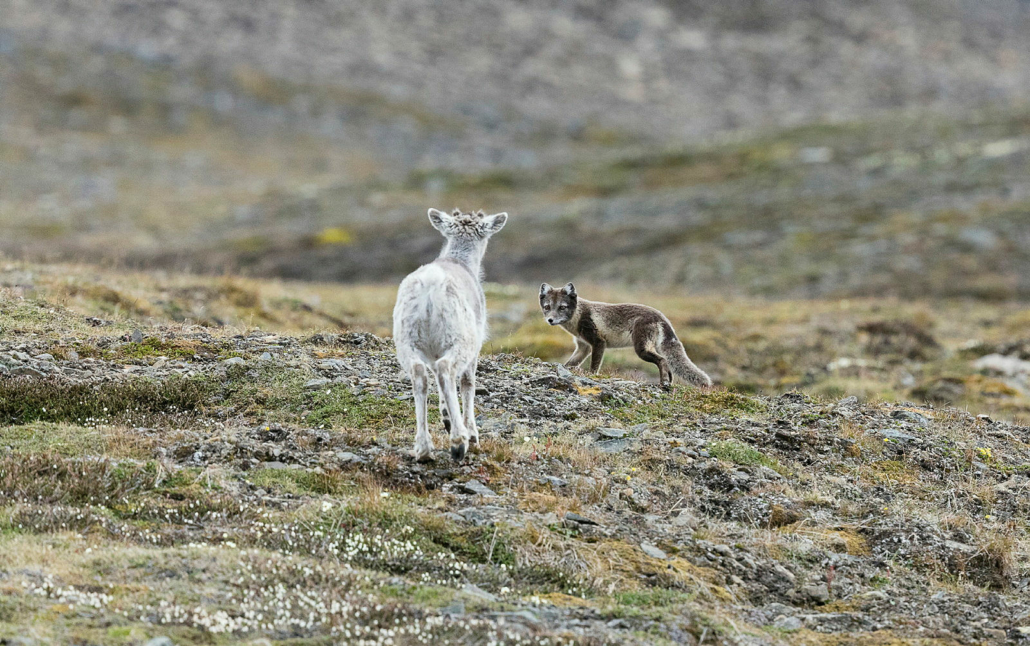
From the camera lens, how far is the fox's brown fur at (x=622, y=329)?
52.9 feet

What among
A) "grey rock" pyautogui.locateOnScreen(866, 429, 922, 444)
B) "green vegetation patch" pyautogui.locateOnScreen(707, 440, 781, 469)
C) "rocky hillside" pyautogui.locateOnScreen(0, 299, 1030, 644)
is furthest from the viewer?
"grey rock" pyautogui.locateOnScreen(866, 429, 922, 444)

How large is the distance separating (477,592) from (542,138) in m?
80.9

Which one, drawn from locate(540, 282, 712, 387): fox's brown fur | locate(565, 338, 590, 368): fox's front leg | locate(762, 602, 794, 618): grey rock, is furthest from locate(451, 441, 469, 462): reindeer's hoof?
locate(565, 338, 590, 368): fox's front leg

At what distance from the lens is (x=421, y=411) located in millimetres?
11531

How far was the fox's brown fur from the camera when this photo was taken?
16125 millimetres

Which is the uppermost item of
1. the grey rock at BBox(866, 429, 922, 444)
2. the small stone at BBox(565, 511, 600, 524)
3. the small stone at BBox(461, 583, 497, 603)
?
the grey rock at BBox(866, 429, 922, 444)

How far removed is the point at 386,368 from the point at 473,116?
77272 mm

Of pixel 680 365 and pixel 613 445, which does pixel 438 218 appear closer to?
pixel 613 445

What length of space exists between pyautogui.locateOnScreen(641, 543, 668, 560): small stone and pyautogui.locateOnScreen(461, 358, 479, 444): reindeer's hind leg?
8.30 feet

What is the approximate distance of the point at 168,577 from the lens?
888 cm

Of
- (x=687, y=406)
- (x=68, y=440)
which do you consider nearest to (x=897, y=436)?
(x=687, y=406)

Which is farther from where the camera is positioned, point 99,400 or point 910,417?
point 910,417

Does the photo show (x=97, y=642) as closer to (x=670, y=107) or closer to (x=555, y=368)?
(x=555, y=368)

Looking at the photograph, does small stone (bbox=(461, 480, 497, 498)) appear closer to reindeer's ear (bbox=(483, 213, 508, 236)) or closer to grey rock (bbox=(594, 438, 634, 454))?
grey rock (bbox=(594, 438, 634, 454))
